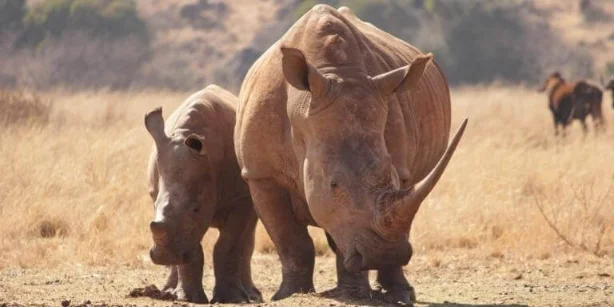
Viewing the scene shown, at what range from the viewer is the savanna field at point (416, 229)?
418 inches

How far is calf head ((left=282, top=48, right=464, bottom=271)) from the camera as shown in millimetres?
8391

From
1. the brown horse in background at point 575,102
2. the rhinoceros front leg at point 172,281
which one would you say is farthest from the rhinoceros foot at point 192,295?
the brown horse in background at point 575,102

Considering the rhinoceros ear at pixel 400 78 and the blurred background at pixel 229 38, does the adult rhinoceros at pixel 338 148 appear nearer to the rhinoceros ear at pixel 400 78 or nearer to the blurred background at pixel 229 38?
the rhinoceros ear at pixel 400 78

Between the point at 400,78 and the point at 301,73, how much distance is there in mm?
567

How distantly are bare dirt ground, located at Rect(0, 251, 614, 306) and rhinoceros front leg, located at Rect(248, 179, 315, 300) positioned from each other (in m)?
0.33

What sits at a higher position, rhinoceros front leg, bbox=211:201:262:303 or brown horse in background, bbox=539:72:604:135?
brown horse in background, bbox=539:72:604:135

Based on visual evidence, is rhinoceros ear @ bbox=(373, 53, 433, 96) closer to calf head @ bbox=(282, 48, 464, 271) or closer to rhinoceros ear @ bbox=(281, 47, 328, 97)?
calf head @ bbox=(282, 48, 464, 271)

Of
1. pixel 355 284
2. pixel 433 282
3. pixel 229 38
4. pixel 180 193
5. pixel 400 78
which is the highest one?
pixel 229 38

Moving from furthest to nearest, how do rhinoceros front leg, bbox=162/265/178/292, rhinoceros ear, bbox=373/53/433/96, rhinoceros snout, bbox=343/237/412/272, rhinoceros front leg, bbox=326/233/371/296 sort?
rhinoceros front leg, bbox=162/265/178/292 → rhinoceros front leg, bbox=326/233/371/296 → rhinoceros ear, bbox=373/53/433/96 → rhinoceros snout, bbox=343/237/412/272

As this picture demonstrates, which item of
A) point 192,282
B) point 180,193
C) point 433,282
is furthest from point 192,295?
point 433,282

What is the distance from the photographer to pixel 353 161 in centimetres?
856

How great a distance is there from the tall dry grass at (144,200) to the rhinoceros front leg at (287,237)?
2692 mm

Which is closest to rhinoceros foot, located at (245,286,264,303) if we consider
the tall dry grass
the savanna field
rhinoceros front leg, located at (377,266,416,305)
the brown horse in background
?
the savanna field

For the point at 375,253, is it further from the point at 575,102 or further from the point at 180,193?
the point at 575,102
